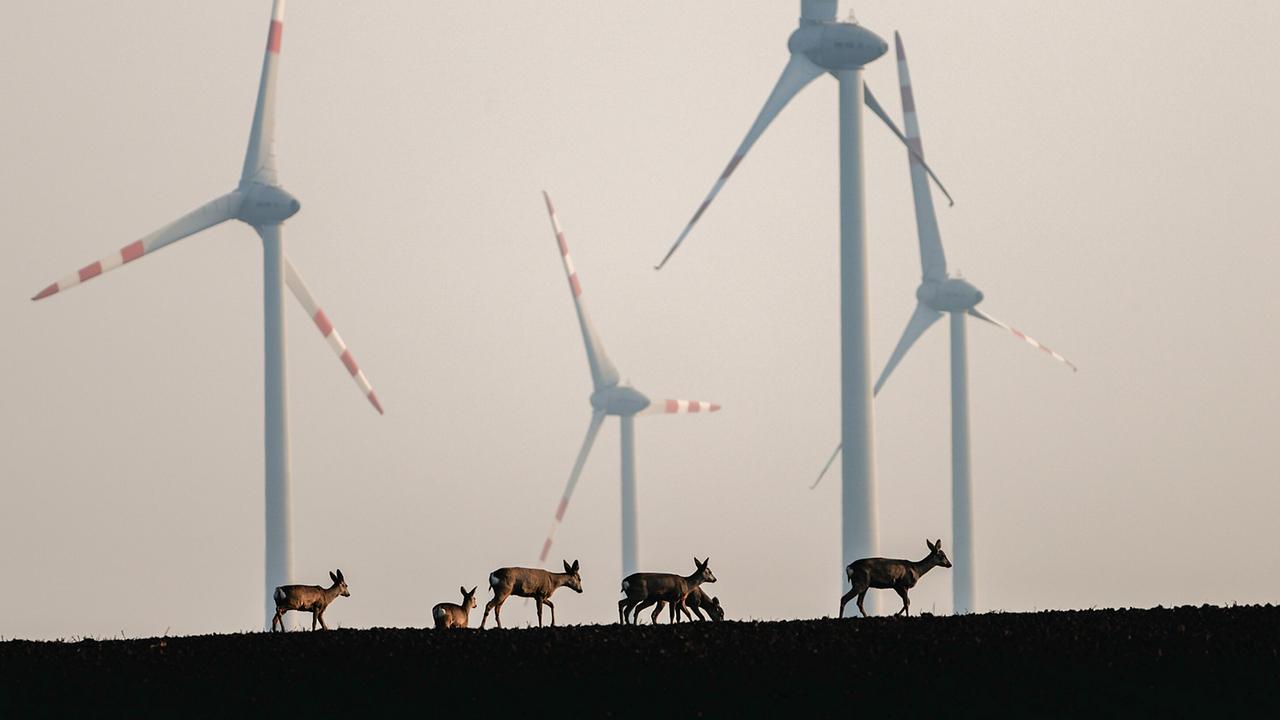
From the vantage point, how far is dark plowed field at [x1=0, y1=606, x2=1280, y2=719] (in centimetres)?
2758

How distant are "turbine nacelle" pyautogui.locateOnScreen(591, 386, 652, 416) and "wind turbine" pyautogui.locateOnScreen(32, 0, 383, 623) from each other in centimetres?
2138

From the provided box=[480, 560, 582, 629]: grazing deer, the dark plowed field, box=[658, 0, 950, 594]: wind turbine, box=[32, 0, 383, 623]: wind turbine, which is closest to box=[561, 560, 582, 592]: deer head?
box=[480, 560, 582, 629]: grazing deer

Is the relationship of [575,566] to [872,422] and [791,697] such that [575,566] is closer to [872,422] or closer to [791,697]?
[791,697]

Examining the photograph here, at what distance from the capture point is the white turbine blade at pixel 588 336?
92125 mm

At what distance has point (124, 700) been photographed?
28641 millimetres

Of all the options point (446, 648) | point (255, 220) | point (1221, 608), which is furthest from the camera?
point (255, 220)

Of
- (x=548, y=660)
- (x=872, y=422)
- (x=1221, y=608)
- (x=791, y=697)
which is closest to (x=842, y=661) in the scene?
(x=791, y=697)

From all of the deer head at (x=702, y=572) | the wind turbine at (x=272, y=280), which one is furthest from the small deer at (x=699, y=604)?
the wind turbine at (x=272, y=280)

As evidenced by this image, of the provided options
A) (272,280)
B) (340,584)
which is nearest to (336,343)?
(272,280)

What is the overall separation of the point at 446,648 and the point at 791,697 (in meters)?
5.18

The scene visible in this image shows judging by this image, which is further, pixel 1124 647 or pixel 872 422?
pixel 872 422

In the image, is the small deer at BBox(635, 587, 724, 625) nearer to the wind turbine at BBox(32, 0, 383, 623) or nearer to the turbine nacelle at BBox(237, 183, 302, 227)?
the wind turbine at BBox(32, 0, 383, 623)

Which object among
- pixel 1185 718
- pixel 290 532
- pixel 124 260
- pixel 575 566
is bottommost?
pixel 1185 718

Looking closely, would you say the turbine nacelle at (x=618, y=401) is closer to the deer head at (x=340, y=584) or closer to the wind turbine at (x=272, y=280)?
the wind turbine at (x=272, y=280)
